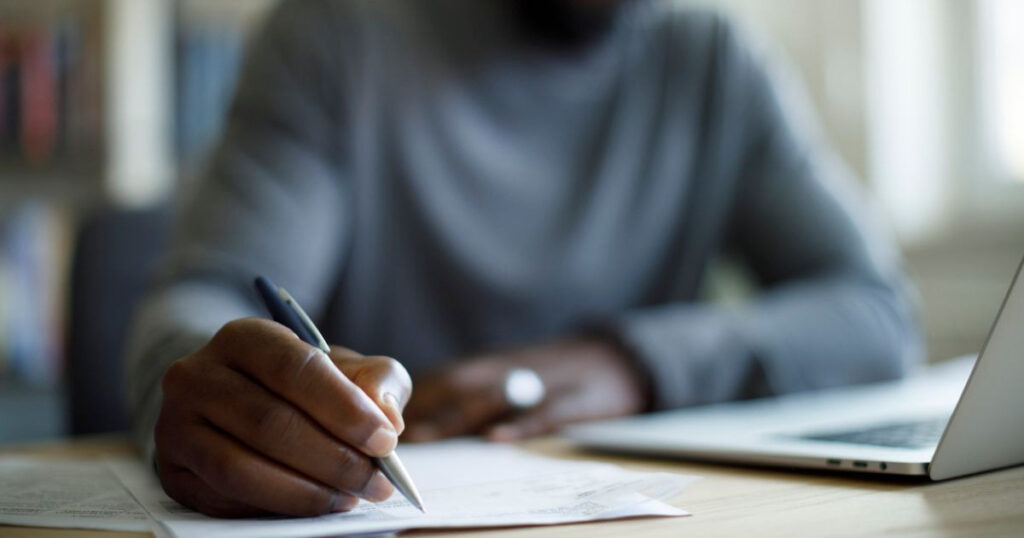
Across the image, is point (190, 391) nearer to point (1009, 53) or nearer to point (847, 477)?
point (847, 477)

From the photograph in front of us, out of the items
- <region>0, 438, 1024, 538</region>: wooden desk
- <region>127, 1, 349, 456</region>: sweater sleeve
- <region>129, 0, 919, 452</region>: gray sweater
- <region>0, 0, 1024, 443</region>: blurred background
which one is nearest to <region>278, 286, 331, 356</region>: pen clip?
<region>0, 438, 1024, 538</region>: wooden desk

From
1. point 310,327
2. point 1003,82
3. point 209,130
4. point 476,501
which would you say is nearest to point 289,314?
point 310,327

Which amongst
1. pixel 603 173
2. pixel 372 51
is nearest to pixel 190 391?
pixel 372 51

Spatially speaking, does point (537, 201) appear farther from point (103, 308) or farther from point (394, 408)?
point (394, 408)

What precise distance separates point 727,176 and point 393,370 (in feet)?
3.16

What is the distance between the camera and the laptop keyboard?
0.54 metres

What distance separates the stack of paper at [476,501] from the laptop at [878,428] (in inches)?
2.3

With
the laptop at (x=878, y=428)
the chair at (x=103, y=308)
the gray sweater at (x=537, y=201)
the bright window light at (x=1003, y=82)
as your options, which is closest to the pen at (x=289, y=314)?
the laptop at (x=878, y=428)

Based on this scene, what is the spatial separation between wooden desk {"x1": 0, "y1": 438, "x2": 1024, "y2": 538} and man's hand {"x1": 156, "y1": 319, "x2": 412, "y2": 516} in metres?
0.04

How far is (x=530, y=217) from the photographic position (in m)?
1.20

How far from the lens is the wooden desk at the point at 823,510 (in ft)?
1.31

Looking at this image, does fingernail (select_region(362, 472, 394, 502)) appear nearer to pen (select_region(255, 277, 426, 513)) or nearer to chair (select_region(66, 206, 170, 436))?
pen (select_region(255, 277, 426, 513))

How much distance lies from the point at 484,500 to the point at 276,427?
0.11 meters

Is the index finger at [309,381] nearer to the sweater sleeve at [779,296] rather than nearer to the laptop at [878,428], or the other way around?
the laptop at [878,428]
